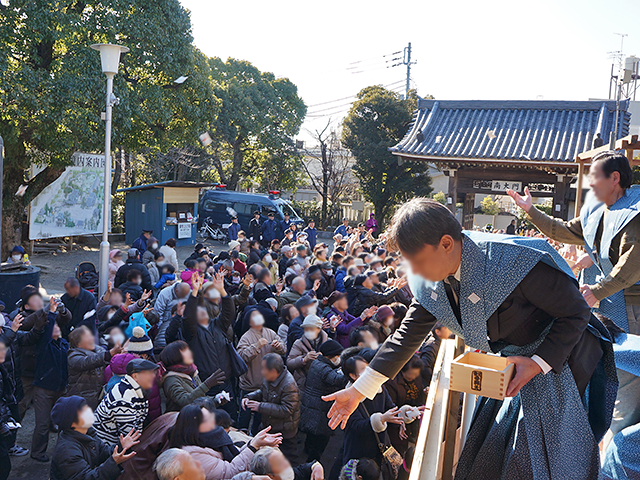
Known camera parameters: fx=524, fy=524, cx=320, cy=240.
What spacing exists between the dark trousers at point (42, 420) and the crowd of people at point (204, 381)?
11 millimetres

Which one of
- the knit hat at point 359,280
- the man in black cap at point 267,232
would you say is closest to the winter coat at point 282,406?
the knit hat at point 359,280

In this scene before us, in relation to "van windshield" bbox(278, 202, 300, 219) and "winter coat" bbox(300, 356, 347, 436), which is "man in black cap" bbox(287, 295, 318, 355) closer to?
"winter coat" bbox(300, 356, 347, 436)

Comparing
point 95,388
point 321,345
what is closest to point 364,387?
point 321,345

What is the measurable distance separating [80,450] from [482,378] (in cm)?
288

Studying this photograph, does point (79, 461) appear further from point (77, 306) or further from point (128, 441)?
point (77, 306)

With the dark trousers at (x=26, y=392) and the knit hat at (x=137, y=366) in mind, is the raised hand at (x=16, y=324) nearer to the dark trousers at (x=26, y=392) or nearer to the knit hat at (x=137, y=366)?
the dark trousers at (x=26, y=392)

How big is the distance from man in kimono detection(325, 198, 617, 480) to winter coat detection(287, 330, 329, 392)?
9.58ft

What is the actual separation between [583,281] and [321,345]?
2208 mm

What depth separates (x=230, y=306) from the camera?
17.7 feet

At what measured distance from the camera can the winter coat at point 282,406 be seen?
14.1 feet

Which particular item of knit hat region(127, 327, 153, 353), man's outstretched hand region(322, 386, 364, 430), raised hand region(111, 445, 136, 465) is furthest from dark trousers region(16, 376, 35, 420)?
man's outstretched hand region(322, 386, 364, 430)

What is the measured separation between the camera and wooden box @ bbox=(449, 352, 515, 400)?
163 centimetres

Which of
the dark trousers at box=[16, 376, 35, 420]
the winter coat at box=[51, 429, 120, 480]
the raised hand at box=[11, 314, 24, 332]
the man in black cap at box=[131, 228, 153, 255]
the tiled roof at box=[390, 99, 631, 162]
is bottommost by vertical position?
the dark trousers at box=[16, 376, 35, 420]

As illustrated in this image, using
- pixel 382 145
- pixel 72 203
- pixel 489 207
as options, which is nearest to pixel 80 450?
pixel 72 203
